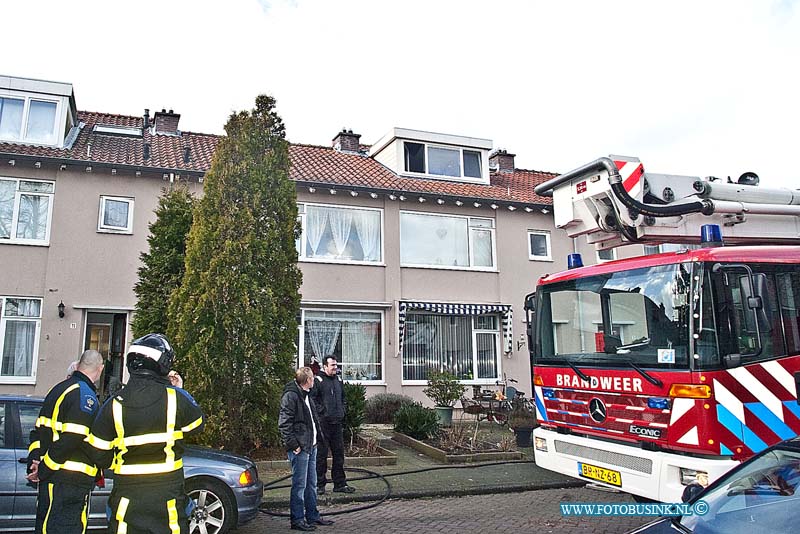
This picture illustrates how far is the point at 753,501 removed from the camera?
145 inches

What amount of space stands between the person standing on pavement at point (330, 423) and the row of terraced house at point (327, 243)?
769 cm

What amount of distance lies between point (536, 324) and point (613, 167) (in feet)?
7.47

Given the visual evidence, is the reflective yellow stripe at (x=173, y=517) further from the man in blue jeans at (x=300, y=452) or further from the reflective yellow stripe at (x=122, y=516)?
the man in blue jeans at (x=300, y=452)

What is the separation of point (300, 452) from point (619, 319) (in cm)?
394

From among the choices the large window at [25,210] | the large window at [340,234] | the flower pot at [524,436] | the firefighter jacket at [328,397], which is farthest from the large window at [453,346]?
the large window at [25,210]

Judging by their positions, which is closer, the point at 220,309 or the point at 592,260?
the point at 220,309

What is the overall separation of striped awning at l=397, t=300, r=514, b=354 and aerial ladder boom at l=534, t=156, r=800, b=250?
10.2 meters

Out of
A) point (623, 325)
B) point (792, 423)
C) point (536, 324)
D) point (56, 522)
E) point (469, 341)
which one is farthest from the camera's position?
point (469, 341)

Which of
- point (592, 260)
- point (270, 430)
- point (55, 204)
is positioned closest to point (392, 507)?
point (270, 430)

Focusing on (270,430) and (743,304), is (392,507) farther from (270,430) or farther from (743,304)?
(743,304)

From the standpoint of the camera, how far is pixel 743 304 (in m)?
6.00

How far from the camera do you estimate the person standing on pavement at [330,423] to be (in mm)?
9109

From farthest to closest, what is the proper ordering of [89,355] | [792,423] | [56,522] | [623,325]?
[623,325] → [792,423] → [89,355] → [56,522]

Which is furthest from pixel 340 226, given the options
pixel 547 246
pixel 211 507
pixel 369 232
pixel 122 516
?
pixel 122 516
